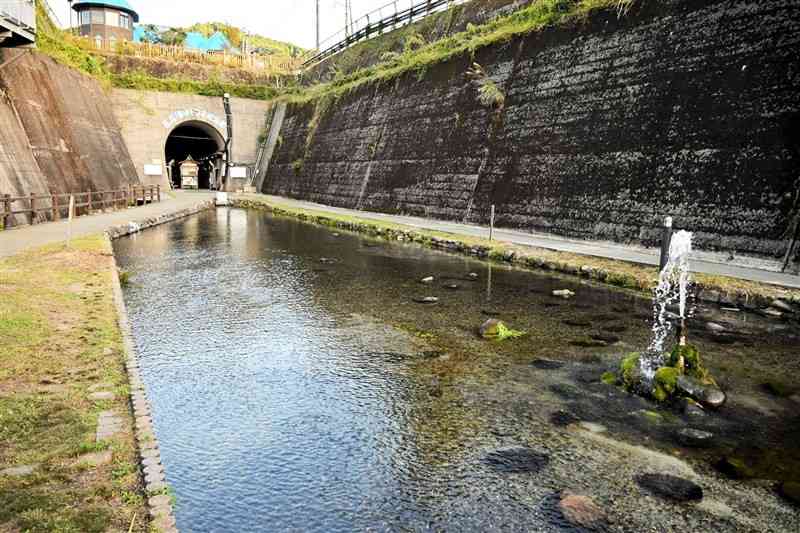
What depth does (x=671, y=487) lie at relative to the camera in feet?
14.0

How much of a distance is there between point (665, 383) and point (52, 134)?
24.0 metres

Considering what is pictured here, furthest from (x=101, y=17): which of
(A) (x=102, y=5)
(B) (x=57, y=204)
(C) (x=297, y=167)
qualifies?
(B) (x=57, y=204)

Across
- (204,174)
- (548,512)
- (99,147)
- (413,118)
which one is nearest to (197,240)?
(413,118)

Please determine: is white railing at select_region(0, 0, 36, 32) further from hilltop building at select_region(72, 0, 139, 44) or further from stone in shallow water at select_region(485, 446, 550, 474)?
hilltop building at select_region(72, 0, 139, 44)

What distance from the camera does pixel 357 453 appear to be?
4.79m

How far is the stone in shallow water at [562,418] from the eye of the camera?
17.5ft

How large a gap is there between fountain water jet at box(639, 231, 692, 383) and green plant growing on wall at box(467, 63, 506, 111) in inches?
422

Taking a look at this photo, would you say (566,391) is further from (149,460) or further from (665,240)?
(665,240)

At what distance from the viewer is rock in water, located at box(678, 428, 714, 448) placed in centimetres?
495

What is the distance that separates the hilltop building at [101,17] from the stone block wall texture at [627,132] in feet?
135

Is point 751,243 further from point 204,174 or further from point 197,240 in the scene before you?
point 204,174

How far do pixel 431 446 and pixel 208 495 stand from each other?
1.88 m

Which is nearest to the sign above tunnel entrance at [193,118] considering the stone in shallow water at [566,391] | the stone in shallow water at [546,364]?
the stone in shallow water at [546,364]

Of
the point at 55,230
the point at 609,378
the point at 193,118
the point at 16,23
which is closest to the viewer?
the point at 609,378
